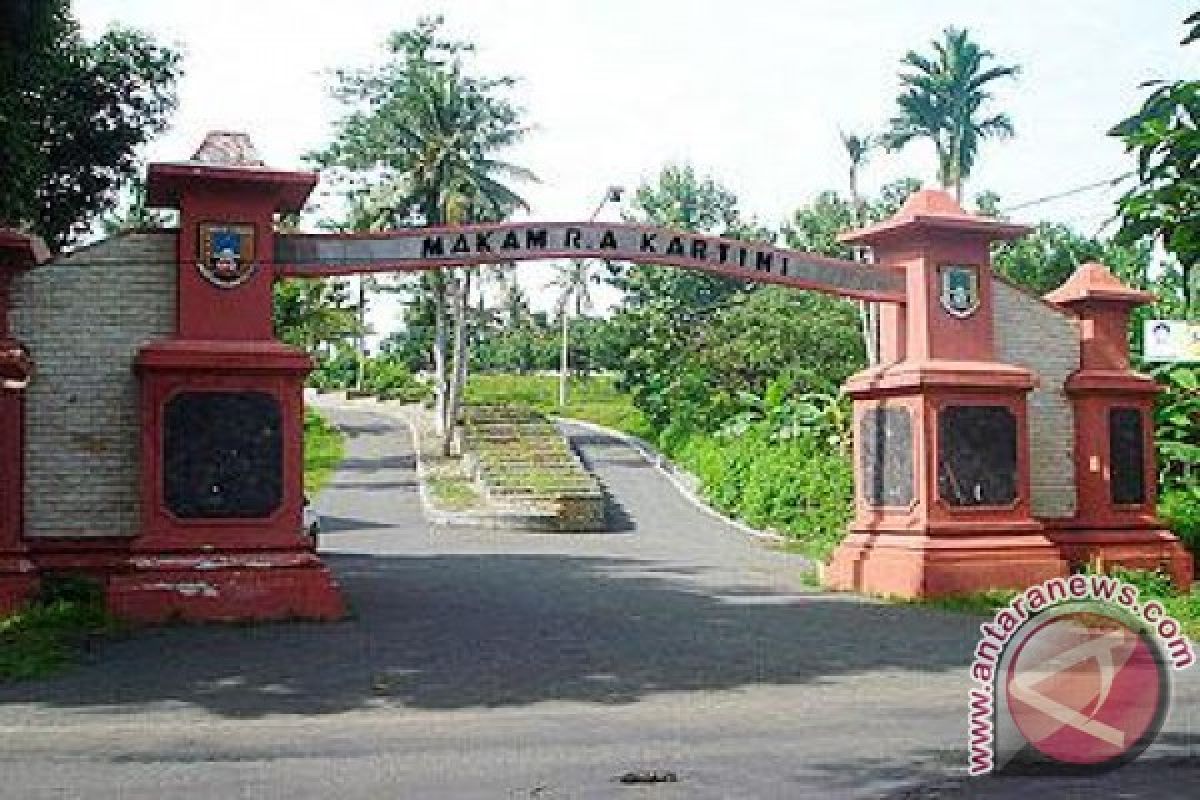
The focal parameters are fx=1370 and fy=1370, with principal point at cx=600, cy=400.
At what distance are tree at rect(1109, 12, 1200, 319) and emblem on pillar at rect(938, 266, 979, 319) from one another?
29.3 ft

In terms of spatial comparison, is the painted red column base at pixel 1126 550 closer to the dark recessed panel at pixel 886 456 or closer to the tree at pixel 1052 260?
the dark recessed panel at pixel 886 456

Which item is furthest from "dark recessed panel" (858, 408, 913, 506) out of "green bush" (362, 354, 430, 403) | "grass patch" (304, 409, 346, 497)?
"green bush" (362, 354, 430, 403)

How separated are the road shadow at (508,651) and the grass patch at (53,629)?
32 cm

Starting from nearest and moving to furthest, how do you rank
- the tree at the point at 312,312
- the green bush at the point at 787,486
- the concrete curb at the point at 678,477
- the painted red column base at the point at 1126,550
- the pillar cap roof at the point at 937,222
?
1. the pillar cap roof at the point at 937,222
2. the painted red column base at the point at 1126,550
3. the green bush at the point at 787,486
4. the concrete curb at the point at 678,477
5. the tree at the point at 312,312

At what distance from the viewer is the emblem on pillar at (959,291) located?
16281 millimetres

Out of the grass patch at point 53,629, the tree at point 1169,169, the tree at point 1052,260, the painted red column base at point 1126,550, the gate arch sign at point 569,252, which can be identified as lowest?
the grass patch at point 53,629

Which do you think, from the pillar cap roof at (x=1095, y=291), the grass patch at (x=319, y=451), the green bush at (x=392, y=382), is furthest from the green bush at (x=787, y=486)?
the green bush at (x=392, y=382)

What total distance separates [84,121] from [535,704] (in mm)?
13539

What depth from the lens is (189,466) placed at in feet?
43.8

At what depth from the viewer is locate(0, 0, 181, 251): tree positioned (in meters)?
17.3

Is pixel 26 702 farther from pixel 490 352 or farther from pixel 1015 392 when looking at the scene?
pixel 490 352

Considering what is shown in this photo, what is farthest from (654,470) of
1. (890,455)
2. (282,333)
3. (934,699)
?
(934,699)

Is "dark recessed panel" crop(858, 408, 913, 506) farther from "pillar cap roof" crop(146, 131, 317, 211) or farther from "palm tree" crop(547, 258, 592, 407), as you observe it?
"palm tree" crop(547, 258, 592, 407)

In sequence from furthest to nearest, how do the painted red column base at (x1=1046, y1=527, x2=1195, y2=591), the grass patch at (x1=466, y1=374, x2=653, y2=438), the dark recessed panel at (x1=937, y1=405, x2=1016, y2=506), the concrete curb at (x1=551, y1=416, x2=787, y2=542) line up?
the grass patch at (x1=466, y1=374, x2=653, y2=438), the concrete curb at (x1=551, y1=416, x2=787, y2=542), the painted red column base at (x1=1046, y1=527, x2=1195, y2=591), the dark recessed panel at (x1=937, y1=405, x2=1016, y2=506)
